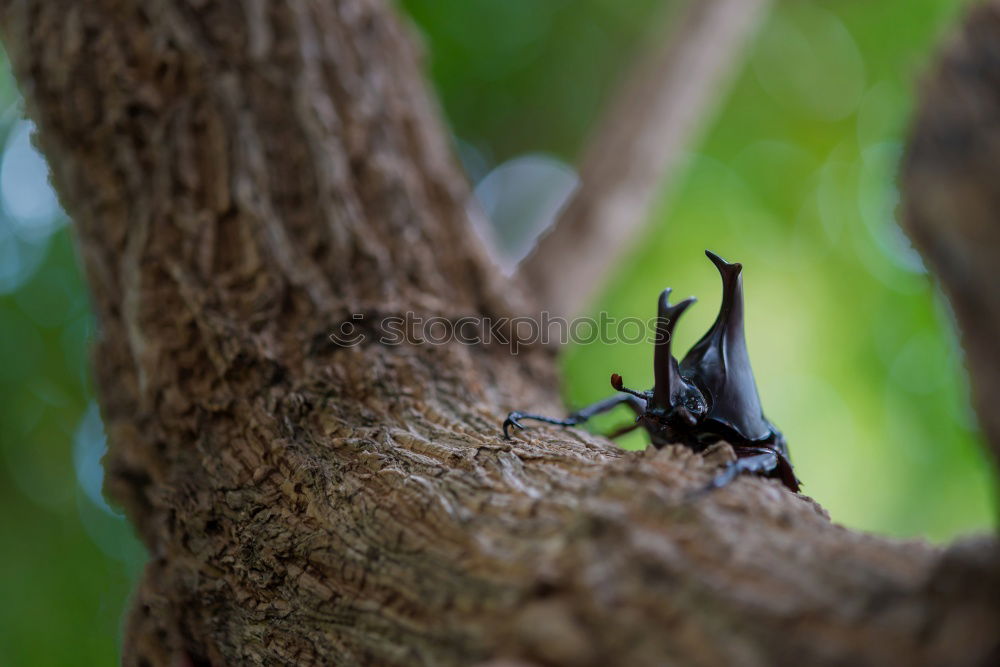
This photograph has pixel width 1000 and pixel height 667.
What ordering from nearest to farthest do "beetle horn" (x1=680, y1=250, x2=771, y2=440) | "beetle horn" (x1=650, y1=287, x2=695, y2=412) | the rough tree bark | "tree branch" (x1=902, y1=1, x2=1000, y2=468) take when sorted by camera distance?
"tree branch" (x1=902, y1=1, x2=1000, y2=468), the rough tree bark, "beetle horn" (x1=650, y1=287, x2=695, y2=412), "beetle horn" (x1=680, y1=250, x2=771, y2=440)

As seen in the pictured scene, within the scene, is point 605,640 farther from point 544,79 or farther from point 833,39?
point 833,39

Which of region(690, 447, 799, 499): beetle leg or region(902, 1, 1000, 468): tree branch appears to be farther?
region(690, 447, 799, 499): beetle leg

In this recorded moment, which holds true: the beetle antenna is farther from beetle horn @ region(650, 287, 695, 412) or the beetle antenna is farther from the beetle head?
beetle horn @ region(650, 287, 695, 412)

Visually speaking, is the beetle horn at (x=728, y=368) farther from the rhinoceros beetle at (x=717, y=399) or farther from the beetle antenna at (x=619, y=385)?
the beetle antenna at (x=619, y=385)

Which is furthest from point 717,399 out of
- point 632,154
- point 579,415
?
→ point 632,154

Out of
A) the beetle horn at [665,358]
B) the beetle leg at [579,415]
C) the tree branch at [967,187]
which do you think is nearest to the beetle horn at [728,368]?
the beetle horn at [665,358]

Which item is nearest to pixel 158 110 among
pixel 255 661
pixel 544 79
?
pixel 255 661

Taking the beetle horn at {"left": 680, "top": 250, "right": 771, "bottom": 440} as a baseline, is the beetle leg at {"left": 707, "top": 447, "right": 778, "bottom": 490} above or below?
below

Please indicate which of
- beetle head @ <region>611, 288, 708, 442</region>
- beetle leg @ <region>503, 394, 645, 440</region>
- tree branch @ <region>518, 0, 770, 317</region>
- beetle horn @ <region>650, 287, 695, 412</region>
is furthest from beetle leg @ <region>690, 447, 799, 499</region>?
tree branch @ <region>518, 0, 770, 317</region>
